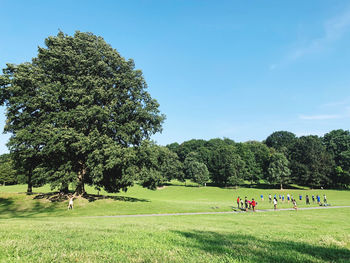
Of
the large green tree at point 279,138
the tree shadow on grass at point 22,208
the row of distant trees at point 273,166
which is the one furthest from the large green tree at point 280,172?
the tree shadow on grass at point 22,208

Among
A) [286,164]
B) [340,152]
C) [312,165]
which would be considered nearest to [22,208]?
[286,164]

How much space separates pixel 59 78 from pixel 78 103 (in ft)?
17.9

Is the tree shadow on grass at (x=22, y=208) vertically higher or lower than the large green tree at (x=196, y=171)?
lower

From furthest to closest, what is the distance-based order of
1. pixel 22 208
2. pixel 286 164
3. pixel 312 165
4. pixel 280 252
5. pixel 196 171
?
pixel 196 171 < pixel 286 164 < pixel 312 165 < pixel 22 208 < pixel 280 252

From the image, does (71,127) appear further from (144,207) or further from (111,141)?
(144,207)

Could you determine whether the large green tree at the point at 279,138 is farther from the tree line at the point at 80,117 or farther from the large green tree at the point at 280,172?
the tree line at the point at 80,117

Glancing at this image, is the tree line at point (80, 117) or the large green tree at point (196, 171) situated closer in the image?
the tree line at point (80, 117)

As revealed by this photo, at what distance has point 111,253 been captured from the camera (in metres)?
5.46

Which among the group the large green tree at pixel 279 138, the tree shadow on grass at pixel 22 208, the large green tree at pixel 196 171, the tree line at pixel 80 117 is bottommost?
the tree shadow on grass at pixel 22 208

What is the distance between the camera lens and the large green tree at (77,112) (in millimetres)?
28734

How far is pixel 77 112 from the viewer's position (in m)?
28.7

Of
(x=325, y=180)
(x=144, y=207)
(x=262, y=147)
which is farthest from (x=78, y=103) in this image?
(x=262, y=147)

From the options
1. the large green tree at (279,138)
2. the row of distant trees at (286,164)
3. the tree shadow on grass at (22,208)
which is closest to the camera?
the tree shadow on grass at (22,208)

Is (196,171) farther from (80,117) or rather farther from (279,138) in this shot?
(279,138)
